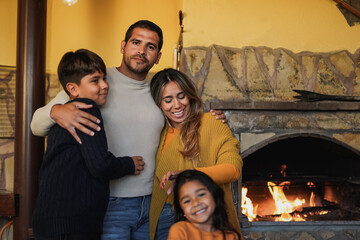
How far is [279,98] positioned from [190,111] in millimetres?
1057

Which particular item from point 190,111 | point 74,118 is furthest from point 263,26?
point 74,118

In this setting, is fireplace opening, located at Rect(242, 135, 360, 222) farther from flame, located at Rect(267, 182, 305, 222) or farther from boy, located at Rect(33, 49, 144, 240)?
boy, located at Rect(33, 49, 144, 240)

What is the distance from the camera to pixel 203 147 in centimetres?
152

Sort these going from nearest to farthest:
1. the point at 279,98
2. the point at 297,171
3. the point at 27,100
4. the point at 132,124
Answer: the point at 132,124
the point at 27,100
the point at 279,98
the point at 297,171

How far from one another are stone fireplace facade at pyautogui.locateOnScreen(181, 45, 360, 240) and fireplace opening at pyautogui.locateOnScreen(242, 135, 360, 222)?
143mm

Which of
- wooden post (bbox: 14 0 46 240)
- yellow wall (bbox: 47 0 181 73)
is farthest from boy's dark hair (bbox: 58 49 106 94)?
yellow wall (bbox: 47 0 181 73)

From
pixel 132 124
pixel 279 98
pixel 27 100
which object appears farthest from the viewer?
pixel 279 98

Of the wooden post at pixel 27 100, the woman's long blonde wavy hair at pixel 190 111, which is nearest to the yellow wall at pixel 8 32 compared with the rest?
the wooden post at pixel 27 100

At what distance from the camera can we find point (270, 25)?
2461 millimetres

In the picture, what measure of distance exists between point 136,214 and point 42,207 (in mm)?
419

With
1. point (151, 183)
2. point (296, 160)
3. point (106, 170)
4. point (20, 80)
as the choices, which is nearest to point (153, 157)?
point (151, 183)

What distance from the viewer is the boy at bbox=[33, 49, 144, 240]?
123cm

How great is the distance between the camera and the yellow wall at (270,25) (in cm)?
242

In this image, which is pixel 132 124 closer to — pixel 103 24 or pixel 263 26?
pixel 263 26
